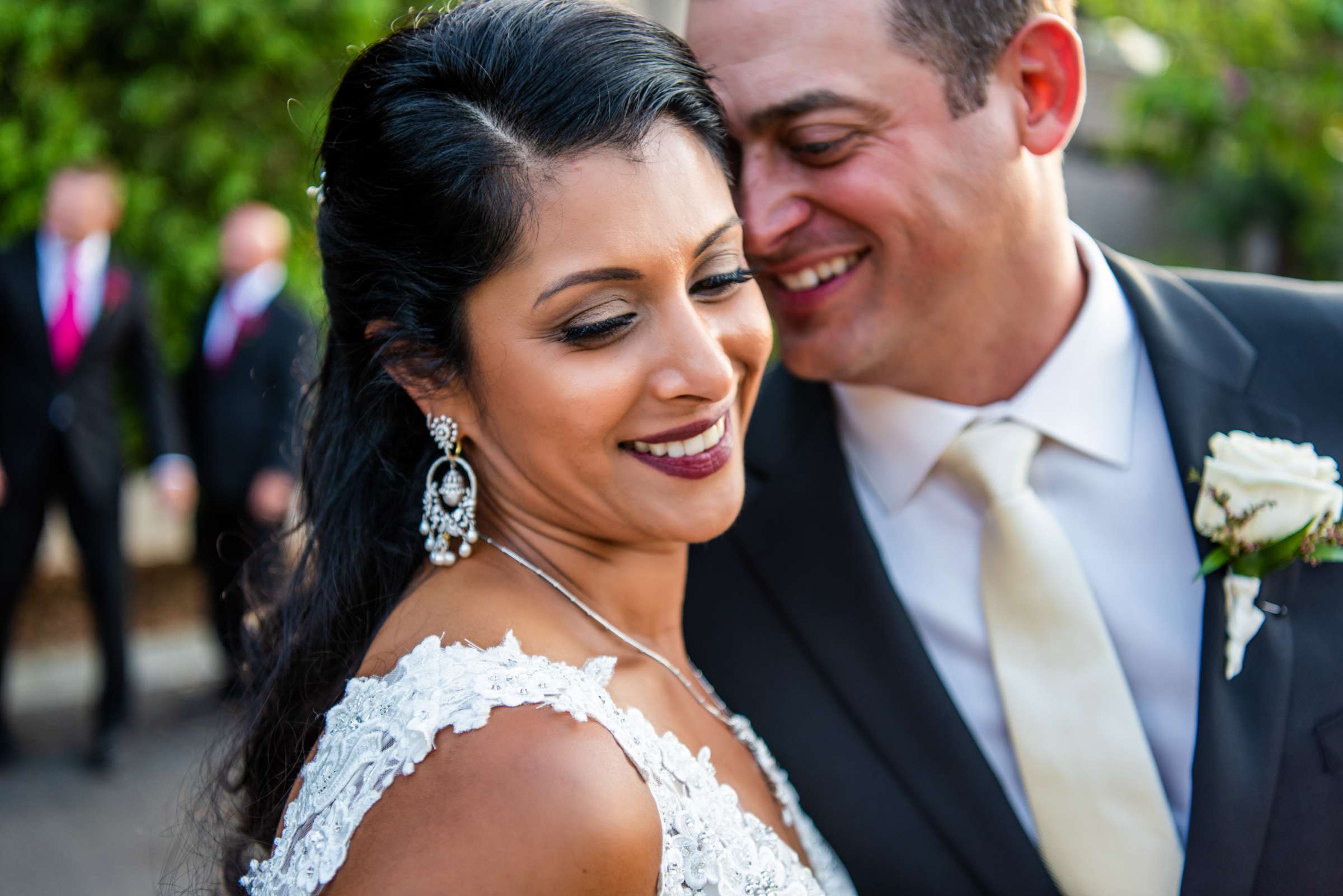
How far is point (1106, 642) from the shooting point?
6.76ft

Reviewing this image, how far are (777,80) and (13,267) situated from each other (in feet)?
15.2

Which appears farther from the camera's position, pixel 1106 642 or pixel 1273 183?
pixel 1273 183

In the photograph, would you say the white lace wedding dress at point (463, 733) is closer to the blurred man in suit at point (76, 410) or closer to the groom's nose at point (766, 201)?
the groom's nose at point (766, 201)

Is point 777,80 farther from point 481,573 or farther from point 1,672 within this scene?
point 1,672

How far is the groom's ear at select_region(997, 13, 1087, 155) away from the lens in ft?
7.77

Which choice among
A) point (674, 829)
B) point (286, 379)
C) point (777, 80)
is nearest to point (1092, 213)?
point (286, 379)

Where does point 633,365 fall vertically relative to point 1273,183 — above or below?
above

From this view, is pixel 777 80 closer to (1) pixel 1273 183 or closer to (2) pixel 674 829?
(2) pixel 674 829

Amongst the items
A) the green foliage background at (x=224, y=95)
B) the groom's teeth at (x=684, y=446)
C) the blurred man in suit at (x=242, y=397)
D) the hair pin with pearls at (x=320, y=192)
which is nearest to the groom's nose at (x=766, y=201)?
the groom's teeth at (x=684, y=446)

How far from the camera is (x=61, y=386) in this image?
557 cm

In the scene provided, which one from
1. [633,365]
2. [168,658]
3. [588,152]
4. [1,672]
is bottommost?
[168,658]

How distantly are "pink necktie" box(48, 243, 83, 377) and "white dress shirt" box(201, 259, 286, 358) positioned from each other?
2.23ft

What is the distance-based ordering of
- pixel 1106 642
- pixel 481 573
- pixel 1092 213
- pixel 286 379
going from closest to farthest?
pixel 481 573, pixel 1106 642, pixel 286 379, pixel 1092 213

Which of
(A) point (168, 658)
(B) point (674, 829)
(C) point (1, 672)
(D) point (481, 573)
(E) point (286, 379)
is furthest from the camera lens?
(A) point (168, 658)
